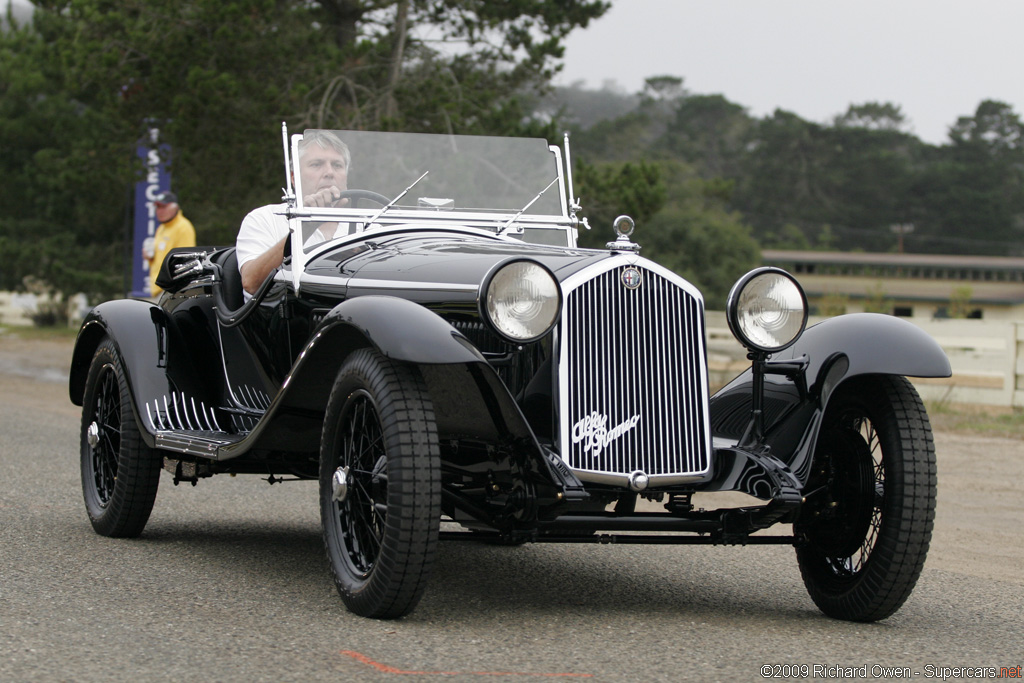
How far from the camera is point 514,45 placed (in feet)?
61.3

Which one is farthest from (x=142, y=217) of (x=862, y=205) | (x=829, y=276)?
(x=862, y=205)

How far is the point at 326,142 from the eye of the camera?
543 cm

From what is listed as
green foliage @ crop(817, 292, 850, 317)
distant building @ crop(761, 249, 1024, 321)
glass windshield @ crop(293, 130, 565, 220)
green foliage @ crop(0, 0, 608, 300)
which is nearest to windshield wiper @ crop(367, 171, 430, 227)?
glass windshield @ crop(293, 130, 565, 220)

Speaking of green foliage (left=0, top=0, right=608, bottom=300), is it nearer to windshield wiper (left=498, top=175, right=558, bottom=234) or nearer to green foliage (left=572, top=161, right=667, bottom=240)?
green foliage (left=572, top=161, right=667, bottom=240)

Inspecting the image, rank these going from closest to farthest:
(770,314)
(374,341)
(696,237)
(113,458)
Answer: (374,341) → (770,314) → (113,458) → (696,237)

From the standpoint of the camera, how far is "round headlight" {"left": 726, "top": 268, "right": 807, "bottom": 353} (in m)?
4.20

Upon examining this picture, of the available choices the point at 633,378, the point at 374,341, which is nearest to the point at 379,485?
the point at 374,341

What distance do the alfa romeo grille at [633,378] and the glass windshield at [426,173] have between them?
1.57 meters

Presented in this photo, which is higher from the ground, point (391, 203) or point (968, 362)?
point (391, 203)

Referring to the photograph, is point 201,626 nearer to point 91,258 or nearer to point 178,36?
point 178,36

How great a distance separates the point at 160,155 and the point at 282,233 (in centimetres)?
1336

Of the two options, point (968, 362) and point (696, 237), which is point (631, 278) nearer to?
point (968, 362)

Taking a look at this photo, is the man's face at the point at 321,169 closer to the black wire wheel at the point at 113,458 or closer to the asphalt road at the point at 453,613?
the black wire wheel at the point at 113,458

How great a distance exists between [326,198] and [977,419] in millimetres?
9194
